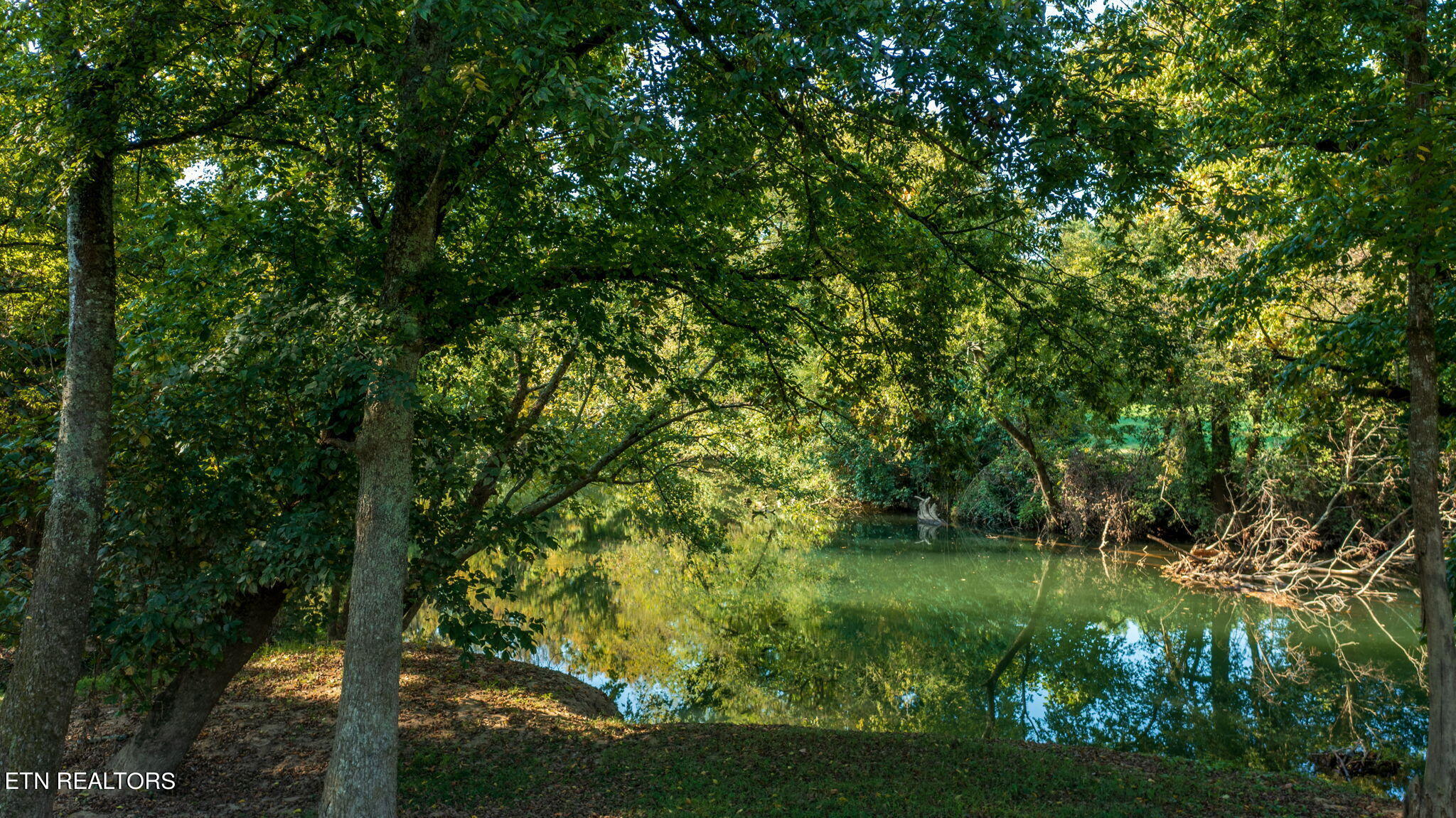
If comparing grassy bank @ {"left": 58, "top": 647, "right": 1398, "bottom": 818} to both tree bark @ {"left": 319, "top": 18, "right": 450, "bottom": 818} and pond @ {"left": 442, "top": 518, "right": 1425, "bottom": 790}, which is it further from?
pond @ {"left": 442, "top": 518, "right": 1425, "bottom": 790}

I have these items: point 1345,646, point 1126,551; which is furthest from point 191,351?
point 1126,551

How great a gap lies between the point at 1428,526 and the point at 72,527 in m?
9.03

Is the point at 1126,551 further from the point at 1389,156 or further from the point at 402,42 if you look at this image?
the point at 402,42

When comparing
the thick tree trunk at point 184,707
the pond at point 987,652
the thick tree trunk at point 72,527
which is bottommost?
the pond at point 987,652

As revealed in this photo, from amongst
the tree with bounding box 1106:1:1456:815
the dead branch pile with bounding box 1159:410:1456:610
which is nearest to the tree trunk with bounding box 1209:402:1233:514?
the dead branch pile with bounding box 1159:410:1456:610

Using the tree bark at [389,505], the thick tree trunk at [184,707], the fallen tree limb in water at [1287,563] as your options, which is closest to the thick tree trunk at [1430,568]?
the tree bark at [389,505]

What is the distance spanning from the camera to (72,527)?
461 cm

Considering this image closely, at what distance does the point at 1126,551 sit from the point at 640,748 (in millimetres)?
20391

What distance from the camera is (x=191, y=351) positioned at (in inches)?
253

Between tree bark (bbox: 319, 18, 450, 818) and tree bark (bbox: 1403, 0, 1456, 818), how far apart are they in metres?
6.69

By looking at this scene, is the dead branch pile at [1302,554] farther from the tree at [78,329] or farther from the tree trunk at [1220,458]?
the tree at [78,329]

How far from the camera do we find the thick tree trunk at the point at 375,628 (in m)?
4.96

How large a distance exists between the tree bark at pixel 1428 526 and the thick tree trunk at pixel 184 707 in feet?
28.2

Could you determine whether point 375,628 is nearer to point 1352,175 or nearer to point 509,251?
point 509,251
